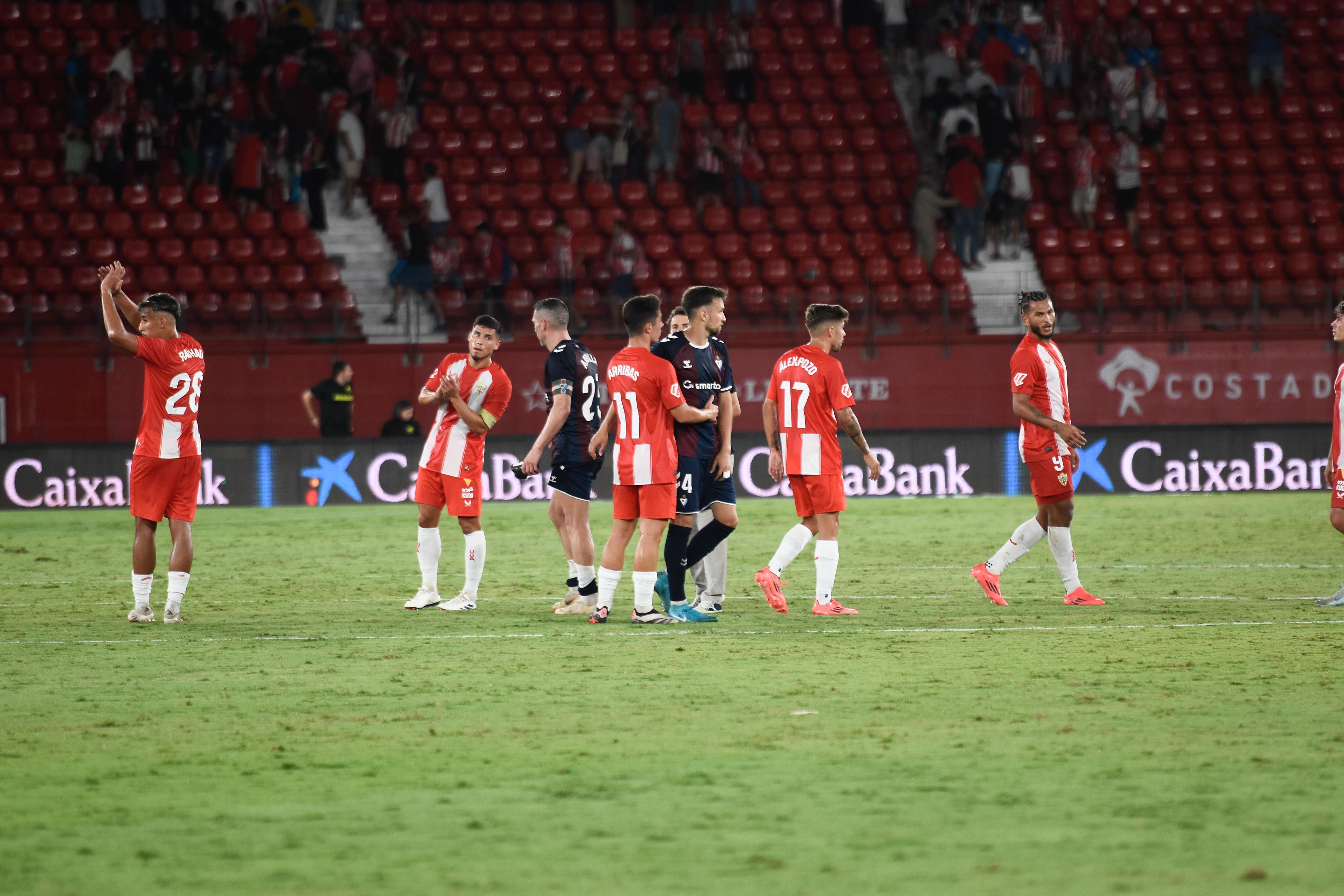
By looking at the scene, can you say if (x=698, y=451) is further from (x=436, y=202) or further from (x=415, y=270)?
(x=436, y=202)

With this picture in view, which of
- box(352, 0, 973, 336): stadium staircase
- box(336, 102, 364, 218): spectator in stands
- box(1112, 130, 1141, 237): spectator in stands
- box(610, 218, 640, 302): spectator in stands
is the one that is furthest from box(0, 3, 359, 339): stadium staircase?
box(1112, 130, 1141, 237): spectator in stands

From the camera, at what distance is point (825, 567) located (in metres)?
9.65

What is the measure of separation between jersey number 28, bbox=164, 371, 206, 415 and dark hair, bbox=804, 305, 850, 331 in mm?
3867

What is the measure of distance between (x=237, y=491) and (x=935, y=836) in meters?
17.1

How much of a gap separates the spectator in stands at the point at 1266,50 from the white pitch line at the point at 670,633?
2224 cm

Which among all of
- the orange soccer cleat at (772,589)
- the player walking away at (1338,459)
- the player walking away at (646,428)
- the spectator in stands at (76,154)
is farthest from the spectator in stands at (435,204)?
the player walking away at (1338,459)

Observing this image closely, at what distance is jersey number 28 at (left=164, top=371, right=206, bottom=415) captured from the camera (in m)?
9.40

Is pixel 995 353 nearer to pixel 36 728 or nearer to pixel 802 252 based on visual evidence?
pixel 802 252

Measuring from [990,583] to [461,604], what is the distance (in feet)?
11.6

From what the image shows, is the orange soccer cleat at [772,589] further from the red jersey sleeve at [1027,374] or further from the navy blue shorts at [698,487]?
the red jersey sleeve at [1027,374]

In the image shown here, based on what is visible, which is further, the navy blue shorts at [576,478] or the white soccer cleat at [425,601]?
the white soccer cleat at [425,601]

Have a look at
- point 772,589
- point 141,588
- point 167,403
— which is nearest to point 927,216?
point 772,589

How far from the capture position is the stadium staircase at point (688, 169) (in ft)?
80.2

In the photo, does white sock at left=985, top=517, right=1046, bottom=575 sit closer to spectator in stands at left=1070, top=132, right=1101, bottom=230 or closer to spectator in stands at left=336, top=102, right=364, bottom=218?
spectator in stands at left=1070, top=132, right=1101, bottom=230
